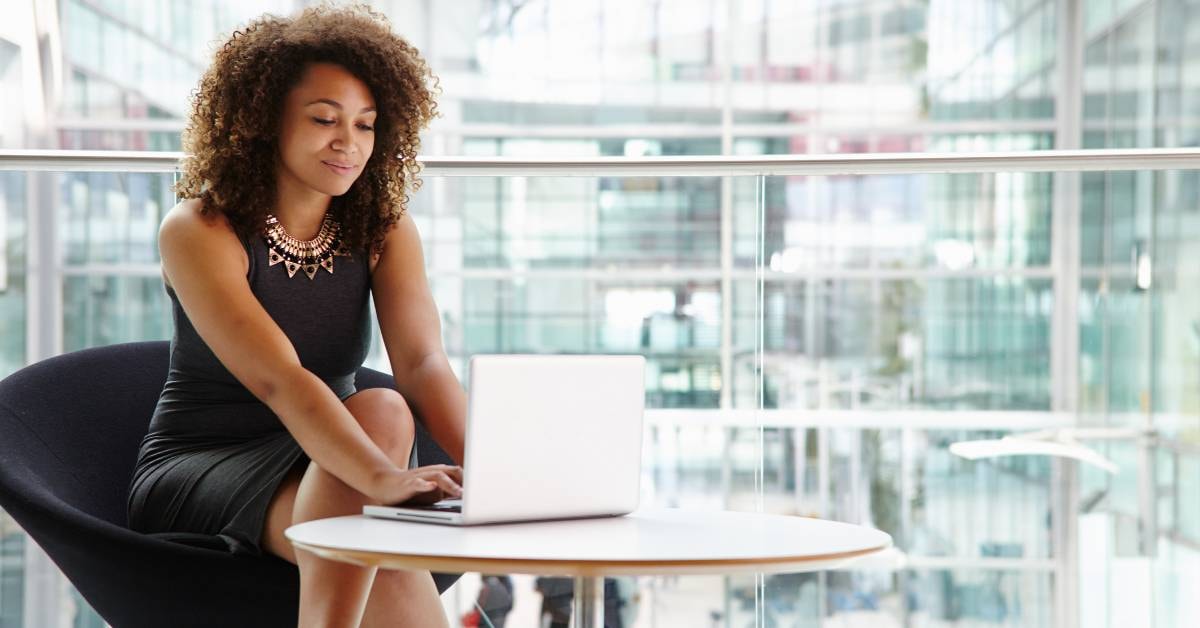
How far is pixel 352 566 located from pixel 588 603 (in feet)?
0.83

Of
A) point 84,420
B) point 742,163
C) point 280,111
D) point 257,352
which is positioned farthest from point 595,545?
point 742,163

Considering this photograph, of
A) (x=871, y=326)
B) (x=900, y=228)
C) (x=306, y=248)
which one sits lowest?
(x=871, y=326)

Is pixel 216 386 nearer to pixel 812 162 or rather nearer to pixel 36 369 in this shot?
pixel 36 369

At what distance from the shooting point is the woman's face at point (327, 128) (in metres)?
1.58

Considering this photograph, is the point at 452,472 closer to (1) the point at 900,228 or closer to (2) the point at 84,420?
(2) the point at 84,420

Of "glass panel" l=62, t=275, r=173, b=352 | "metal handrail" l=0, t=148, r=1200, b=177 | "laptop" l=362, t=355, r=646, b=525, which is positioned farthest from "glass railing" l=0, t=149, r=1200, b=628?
"laptop" l=362, t=355, r=646, b=525

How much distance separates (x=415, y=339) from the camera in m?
1.67

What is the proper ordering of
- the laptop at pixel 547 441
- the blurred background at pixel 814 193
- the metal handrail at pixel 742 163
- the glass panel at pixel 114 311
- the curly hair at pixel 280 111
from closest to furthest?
the laptop at pixel 547 441 → the curly hair at pixel 280 111 → the metal handrail at pixel 742 163 → the glass panel at pixel 114 311 → the blurred background at pixel 814 193

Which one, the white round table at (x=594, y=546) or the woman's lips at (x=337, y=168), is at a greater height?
the woman's lips at (x=337, y=168)

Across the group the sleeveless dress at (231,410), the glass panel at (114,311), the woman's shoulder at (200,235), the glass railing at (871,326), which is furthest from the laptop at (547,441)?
the glass railing at (871,326)

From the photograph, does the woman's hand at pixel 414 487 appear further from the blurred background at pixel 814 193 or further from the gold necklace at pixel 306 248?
the blurred background at pixel 814 193

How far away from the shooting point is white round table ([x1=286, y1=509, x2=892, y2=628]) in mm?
991

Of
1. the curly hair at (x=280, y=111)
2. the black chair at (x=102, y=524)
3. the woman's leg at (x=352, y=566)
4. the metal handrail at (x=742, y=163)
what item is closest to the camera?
the woman's leg at (x=352, y=566)

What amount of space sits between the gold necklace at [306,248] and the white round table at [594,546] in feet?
1.58
